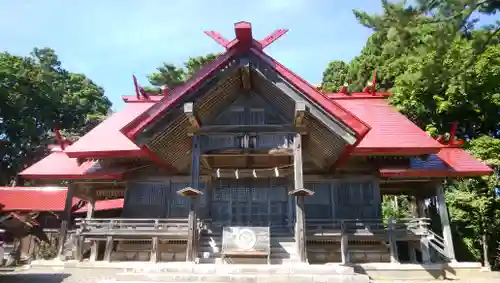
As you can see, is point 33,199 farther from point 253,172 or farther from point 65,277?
point 253,172

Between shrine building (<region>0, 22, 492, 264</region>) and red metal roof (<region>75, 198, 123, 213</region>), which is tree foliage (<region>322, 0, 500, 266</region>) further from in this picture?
red metal roof (<region>75, 198, 123, 213</region>)

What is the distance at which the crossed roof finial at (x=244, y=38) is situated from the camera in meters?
9.78

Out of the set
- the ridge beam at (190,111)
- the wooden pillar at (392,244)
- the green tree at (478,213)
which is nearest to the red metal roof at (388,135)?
the wooden pillar at (392,244)

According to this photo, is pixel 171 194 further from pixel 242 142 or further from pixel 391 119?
pixel 391 119

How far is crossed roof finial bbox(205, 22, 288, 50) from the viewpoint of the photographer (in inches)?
385

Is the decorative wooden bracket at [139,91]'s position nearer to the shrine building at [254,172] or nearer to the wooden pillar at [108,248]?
the shrine building at [254,172]

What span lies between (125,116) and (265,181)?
6.97m

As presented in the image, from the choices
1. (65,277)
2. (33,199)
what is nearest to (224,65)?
(65,277)

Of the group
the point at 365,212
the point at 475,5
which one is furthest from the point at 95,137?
the point at 475,5

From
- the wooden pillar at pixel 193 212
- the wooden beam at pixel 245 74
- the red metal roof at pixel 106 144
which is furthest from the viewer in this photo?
the red metal roof at pixel 106 144

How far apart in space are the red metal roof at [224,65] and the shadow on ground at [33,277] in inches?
178

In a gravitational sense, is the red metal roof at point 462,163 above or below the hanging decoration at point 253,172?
above

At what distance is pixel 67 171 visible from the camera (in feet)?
45.3

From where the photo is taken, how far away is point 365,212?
13.1 m
